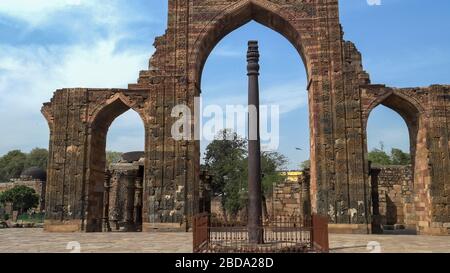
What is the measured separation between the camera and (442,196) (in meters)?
14.0

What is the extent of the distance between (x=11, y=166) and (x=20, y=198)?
44.3m

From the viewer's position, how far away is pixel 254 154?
8.58 meters

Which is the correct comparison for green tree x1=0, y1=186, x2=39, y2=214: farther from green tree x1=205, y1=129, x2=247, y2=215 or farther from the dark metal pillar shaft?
the dark metal pillar shaft

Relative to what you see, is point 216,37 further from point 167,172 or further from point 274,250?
A: point 274,250

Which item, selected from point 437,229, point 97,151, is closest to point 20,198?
point 97,151

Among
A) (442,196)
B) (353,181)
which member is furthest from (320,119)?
(442,196)

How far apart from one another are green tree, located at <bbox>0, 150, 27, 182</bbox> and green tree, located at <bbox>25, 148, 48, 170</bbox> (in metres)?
1.02

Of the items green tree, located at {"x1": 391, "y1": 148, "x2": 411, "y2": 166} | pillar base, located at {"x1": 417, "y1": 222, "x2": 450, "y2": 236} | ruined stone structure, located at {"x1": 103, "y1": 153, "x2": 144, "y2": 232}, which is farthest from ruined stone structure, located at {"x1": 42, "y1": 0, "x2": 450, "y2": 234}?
green tree, located at {"x1": 391, "y1": 148, "x2": 411, "y2": 166}

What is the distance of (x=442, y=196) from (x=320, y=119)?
4.65m

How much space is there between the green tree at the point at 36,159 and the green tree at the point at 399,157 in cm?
5635

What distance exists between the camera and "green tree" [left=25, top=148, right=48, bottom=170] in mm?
75375

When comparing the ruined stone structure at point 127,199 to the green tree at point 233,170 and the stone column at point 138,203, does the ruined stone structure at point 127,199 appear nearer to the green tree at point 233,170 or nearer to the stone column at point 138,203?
the stone column at point 138,203
